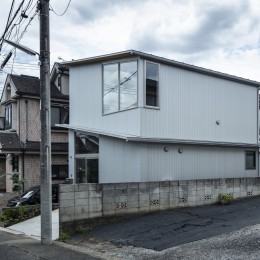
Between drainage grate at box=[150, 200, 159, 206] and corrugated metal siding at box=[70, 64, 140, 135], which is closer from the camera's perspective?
drainage grate at box=[150, 200, 159, 206]

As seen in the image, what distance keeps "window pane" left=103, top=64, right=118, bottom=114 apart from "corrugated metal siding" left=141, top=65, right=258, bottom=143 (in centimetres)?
183

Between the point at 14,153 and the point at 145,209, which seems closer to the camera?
the point at 145,209

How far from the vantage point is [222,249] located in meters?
8.14

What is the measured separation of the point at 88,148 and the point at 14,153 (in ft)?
23.6

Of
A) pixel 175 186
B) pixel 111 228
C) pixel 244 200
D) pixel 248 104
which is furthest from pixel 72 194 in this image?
pixel 248 104

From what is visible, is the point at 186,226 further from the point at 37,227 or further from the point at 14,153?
the point at 14,153

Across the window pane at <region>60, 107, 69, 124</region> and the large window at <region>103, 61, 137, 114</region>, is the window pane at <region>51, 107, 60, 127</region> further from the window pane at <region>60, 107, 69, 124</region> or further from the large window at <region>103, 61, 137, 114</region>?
the large window at <region>103, 61, 137, 114</region>

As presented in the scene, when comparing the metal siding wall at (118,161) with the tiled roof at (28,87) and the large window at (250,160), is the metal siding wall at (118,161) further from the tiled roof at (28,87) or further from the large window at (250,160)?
the tiled roof at (28,87)

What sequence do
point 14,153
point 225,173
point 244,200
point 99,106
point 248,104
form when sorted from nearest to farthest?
point 244,200
point 99,106
point 225,173
point 248,104
point 14,153

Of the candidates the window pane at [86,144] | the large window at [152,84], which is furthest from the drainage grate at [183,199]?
the window pane at [86,144]

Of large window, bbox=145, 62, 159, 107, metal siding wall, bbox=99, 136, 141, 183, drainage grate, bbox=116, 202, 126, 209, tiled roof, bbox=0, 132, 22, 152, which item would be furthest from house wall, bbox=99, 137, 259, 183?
tiled roof, bbox=0, 132, 22, 152

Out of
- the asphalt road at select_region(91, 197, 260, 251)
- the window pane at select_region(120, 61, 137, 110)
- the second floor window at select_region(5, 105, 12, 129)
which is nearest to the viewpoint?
the asphalt road at select_region(91, 197, 260, 251)

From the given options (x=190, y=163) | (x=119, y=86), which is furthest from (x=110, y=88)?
(x=190, y=163)

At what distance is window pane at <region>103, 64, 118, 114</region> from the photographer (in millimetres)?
16391
